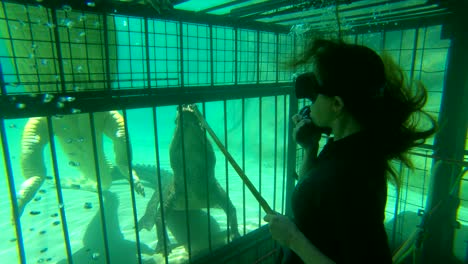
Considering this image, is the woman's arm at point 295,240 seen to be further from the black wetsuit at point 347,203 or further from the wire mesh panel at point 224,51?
the wire mesh panel at point 224,51

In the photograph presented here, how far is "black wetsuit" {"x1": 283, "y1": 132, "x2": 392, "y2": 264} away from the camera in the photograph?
46.7 inches

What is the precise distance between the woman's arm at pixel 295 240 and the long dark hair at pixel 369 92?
22.5 inches

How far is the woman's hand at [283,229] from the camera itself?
135 centimetres

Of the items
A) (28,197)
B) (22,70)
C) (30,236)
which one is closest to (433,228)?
(28,197)

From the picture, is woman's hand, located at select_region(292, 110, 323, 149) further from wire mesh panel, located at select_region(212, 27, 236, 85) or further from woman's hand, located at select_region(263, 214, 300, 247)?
wire mesh panel, located at select_region(212, 27, 236, 85)

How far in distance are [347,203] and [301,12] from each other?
11.1ft

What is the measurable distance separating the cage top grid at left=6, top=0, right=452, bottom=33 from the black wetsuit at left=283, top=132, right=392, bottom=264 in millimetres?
1822

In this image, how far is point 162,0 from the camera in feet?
8.68

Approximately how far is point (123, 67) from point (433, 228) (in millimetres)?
5483

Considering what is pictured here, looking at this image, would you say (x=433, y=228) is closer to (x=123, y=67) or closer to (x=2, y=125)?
(x=2, y=125)

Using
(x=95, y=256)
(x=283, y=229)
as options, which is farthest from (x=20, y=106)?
(x=95, y=256)

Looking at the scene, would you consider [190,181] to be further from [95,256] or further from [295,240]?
[295,240]

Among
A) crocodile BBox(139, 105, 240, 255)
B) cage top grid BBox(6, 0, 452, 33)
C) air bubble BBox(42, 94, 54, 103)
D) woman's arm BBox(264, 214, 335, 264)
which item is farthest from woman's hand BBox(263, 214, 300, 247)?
crocodile BBox(139, 105, 240, 255)

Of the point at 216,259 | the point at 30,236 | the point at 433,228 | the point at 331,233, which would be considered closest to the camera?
the point at 331,233
